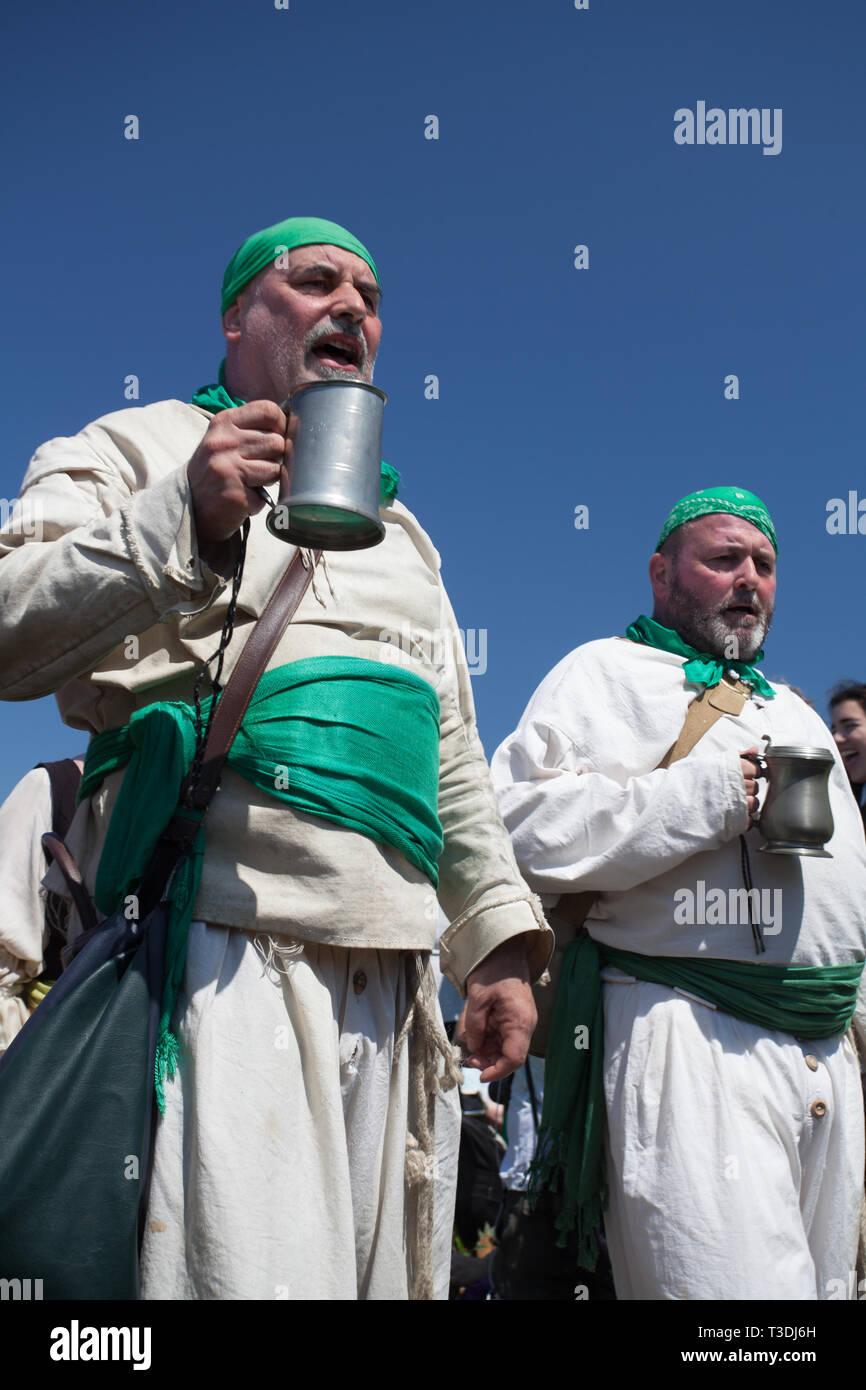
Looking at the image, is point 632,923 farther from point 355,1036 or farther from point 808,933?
point 355,1036

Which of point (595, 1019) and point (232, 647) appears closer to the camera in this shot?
point (232, 647)

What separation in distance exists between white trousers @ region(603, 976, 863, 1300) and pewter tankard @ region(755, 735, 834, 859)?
0.49 m

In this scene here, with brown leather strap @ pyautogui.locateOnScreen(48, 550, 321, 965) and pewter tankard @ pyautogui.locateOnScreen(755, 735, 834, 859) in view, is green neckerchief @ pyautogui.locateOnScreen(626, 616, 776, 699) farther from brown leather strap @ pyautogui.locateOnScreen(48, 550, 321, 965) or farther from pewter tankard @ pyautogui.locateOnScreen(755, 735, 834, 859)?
brown leather strap @ pyautogui.locateOnScreen(48, 550, 321, 965)

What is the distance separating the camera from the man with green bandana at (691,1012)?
10.1 ft

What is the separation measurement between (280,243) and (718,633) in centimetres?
Answer: 196

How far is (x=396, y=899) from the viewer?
2.09 meters

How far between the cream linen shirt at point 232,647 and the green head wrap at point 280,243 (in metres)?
0.44

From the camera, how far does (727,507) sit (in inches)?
162

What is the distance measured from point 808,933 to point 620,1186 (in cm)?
82

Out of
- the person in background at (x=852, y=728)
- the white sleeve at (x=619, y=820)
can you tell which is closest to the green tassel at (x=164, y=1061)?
the white sleeve at (x=619, y=820)

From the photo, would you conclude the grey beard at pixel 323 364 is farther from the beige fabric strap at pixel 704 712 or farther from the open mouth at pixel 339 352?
the beige fabric strap at pixel 704 712

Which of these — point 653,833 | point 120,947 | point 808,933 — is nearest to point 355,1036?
point 120,947

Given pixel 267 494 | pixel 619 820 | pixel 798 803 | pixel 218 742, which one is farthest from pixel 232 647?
pixel 798 803

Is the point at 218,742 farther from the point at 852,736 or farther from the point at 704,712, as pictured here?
the point at 852,736
